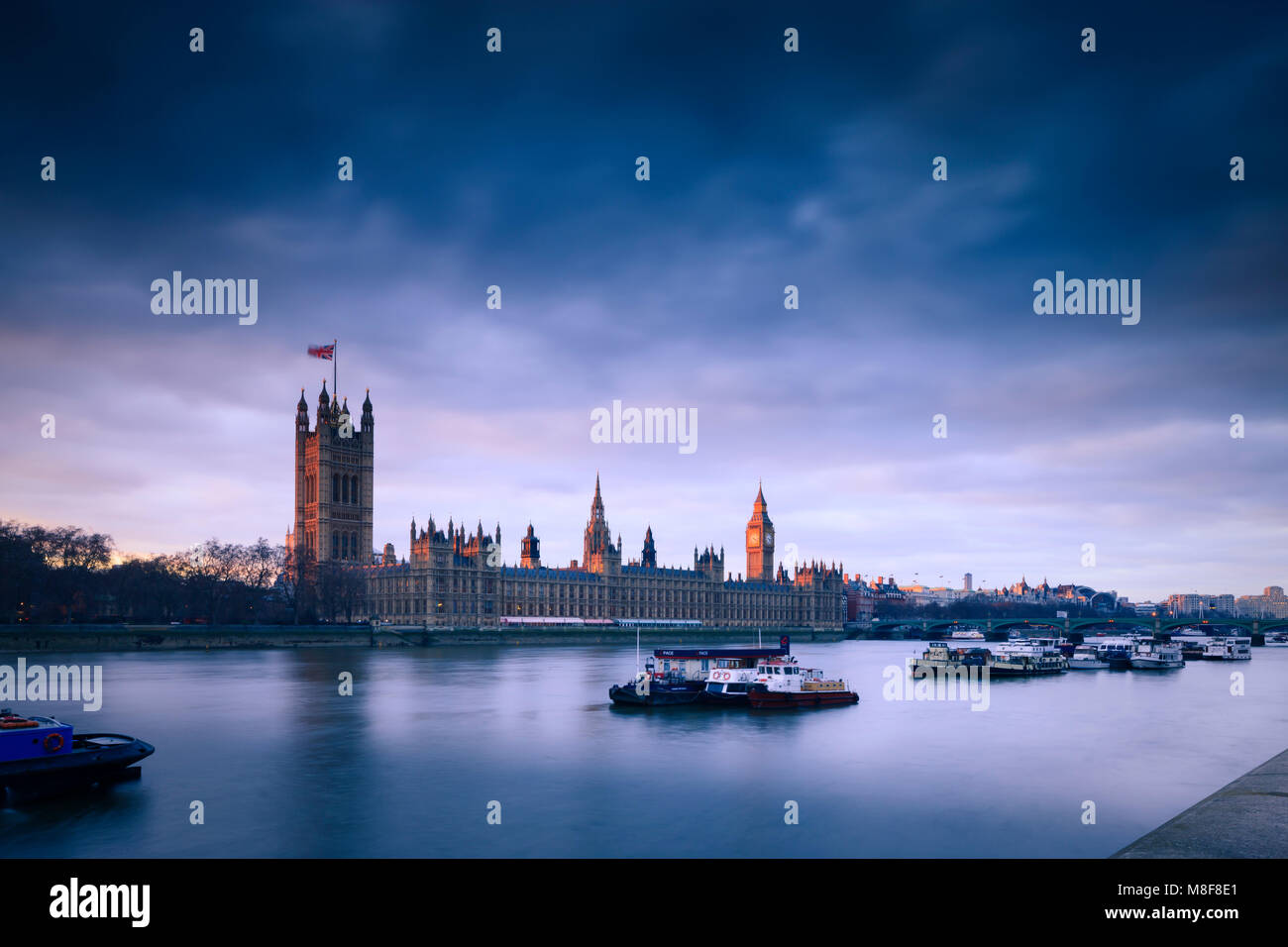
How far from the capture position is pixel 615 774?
93.8ft

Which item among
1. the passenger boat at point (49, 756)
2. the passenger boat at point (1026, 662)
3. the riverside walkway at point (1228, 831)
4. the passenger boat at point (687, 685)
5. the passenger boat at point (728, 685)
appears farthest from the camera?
the passenger boat at point (1026, 662)

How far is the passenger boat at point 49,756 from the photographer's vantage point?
906 inches

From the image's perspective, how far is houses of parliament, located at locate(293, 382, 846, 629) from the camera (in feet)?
441

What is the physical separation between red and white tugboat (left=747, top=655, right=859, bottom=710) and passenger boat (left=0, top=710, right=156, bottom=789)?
92.1 ft

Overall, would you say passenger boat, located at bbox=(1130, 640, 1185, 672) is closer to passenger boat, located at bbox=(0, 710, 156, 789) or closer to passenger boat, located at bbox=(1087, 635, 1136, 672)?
passenger boat, located at bbox=(1087, 635, 1136, 672)

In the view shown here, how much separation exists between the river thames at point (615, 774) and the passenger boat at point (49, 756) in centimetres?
61

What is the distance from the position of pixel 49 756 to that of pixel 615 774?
14.9m

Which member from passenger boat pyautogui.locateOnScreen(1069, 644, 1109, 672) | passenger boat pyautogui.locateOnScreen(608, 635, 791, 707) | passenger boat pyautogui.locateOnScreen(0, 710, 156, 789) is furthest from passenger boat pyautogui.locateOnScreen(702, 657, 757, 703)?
passenger boat pyautogui.locateOnScreen(1069, 644, 1109, 672)

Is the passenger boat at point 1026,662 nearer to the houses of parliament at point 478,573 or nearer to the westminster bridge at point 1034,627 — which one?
the westminster bridge at point 1034,627

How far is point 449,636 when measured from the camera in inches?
4326

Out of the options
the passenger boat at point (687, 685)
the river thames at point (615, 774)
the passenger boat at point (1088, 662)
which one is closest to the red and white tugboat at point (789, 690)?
the river thames at point (615, 774)

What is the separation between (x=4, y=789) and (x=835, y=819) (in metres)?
20.5
